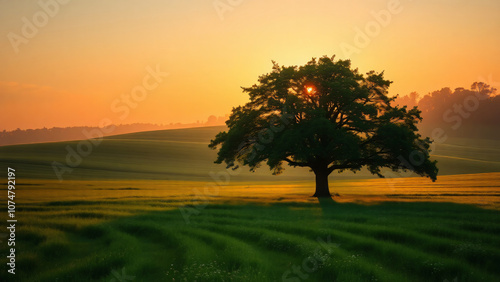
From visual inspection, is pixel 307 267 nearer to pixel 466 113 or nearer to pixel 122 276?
pixel 122 276

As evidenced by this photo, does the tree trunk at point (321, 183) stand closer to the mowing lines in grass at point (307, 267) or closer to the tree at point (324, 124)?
the tree at point (324, 124)

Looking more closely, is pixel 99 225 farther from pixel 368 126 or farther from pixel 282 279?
pixel 368 126

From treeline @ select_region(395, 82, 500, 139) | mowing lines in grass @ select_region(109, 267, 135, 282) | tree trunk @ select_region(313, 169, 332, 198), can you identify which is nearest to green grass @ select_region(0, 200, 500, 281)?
mowing lines in grass @ select_region(109, 267, 135, 282)

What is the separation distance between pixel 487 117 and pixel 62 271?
197 metres

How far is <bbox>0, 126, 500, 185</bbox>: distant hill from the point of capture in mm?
66575

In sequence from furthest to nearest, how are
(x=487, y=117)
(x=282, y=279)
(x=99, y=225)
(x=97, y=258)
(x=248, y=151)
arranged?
1. (x=487, y=117)
2. (x=248, y=151)
3. (x=99, y=225)
4. (x=97, y=258)
5. (x=282, y=279)

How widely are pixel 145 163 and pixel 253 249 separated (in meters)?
79.8

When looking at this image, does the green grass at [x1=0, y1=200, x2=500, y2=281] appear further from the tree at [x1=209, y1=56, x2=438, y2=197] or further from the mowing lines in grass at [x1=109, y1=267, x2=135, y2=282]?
the tree at [x1=209, y1=56, x2=438, y2=197]

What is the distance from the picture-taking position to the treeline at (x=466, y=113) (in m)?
162

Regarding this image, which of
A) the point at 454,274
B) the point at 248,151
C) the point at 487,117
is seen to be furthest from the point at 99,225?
the point at 487,117

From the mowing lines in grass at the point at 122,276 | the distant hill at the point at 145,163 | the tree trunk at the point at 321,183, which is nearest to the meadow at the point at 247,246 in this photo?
the mowing lines in grass at the point at 122,276

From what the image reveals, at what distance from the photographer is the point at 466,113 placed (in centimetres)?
17900

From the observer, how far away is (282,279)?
9961 millimetres

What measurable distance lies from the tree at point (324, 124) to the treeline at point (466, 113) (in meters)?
152
